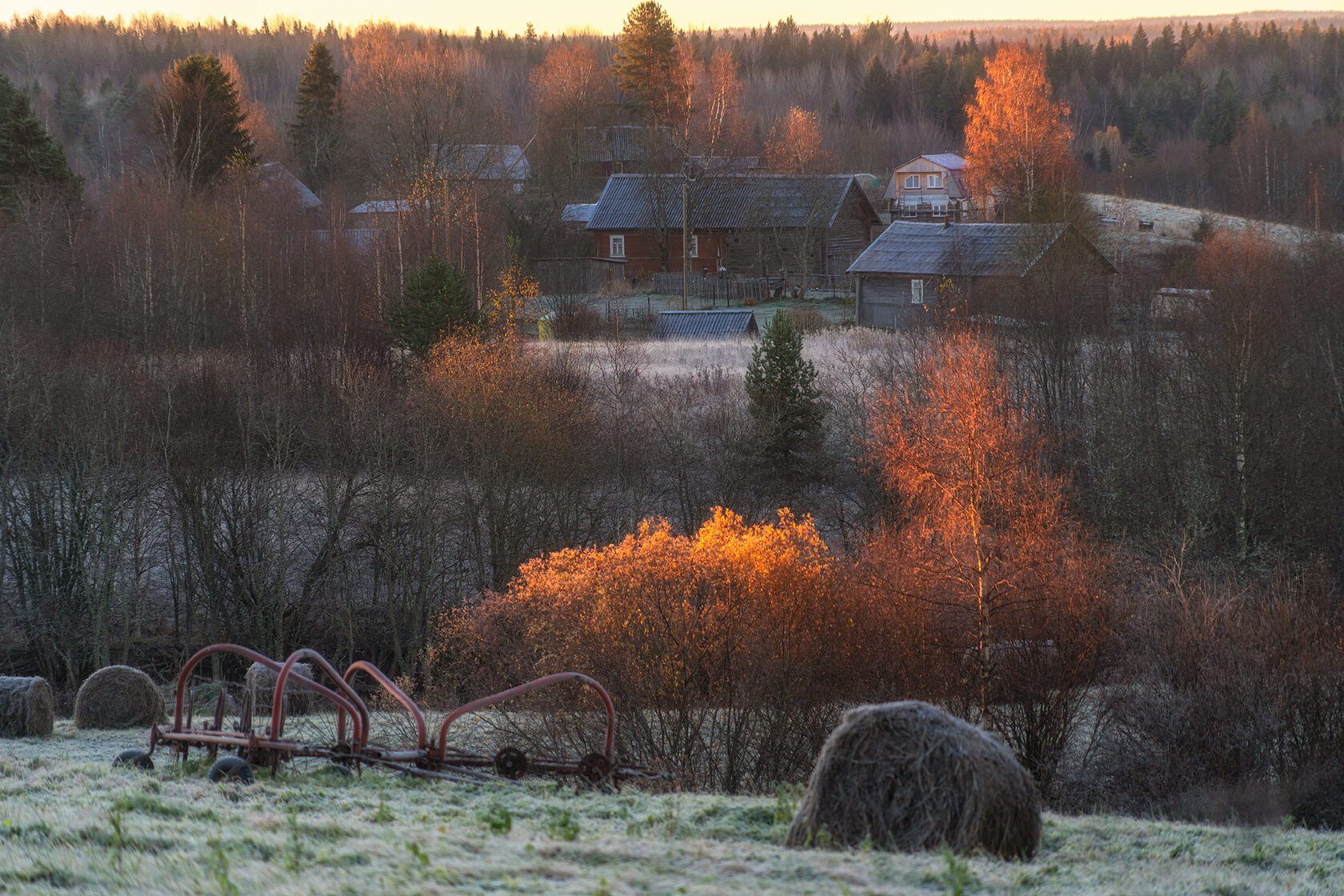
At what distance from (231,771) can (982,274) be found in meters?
37.3

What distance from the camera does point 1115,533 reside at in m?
29.6

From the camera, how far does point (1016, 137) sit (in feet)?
174

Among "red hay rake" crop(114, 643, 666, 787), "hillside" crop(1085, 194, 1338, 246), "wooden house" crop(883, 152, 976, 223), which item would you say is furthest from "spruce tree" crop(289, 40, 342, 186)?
"red hay rake" crop(114, 643, 666, 787)

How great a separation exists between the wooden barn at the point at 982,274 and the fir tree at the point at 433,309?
15757 millimetres

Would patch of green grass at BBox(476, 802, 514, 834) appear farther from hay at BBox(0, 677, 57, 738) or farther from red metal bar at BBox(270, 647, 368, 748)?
hay at BBox(0, 677, 57, 738)

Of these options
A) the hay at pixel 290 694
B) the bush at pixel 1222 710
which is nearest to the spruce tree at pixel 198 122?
the hay at pixel 290 694

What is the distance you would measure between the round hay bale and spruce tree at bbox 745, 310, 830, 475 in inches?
742

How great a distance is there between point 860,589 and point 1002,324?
61.8 ft

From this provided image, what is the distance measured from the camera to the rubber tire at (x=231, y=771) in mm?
9148

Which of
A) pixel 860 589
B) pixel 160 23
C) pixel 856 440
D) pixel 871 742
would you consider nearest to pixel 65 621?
→ pixel 860 589

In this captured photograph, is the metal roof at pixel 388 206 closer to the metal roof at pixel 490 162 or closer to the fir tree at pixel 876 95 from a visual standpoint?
the metal roof at pixel 490 162

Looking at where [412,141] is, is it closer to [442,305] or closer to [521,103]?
[442,305]

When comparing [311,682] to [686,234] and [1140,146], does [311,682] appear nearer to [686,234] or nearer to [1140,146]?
[686,234]

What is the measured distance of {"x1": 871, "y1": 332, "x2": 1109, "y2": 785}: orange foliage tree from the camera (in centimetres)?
2106
